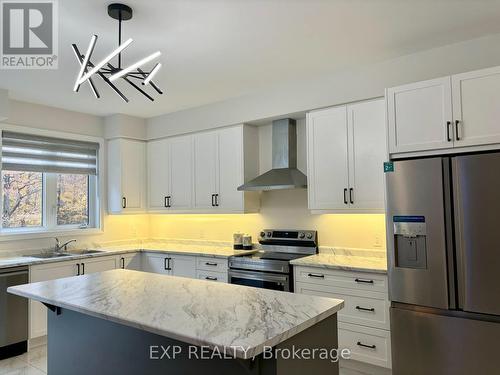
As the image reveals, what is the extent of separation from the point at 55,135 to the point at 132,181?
1.06 m

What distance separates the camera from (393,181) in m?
2.71

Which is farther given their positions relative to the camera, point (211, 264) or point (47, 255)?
point (47, 255)

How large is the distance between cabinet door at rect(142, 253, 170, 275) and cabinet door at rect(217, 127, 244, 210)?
3.06 ft

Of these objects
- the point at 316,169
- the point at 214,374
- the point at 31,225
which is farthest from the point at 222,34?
the point at 31,225

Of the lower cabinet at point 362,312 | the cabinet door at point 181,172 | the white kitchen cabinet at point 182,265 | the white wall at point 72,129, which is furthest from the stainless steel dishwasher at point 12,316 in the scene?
the lower cabinet at point 362,312

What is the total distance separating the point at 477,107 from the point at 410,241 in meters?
1.01

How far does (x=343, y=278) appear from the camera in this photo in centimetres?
314

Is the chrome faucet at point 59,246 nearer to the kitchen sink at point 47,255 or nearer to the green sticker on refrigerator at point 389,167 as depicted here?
the kitchen sink at point 47,255

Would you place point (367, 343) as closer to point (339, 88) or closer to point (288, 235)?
point (288, 235)

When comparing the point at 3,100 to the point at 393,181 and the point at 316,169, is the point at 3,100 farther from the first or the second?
the point at 393,181

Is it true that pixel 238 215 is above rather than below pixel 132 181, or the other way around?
below

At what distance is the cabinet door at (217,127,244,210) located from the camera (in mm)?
4234

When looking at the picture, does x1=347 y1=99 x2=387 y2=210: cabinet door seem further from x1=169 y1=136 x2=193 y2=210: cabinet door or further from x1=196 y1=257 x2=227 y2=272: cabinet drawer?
x1=169 y1=136 x2=193 y2=210: cabinet door

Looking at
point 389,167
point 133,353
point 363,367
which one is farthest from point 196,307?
point 363,367
